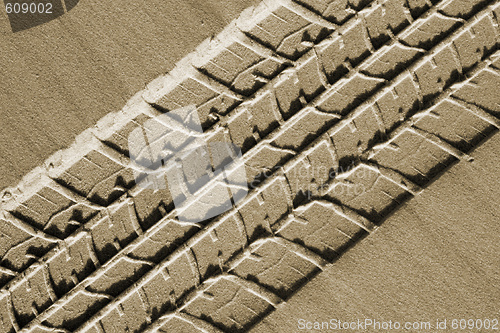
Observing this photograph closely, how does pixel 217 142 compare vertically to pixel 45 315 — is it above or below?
above

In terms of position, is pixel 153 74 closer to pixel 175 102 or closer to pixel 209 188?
pixel 175 102

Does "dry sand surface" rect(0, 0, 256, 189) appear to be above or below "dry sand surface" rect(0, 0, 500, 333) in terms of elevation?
above

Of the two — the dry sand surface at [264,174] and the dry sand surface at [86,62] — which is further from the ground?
the dry sand surface at [86,62]

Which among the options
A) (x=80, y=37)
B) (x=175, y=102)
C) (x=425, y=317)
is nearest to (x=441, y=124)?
(x=425, y=317)

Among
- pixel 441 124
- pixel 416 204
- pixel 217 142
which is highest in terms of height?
pixel 217 142

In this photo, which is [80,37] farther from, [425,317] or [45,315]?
[425,317]

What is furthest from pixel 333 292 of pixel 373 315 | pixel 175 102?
pixel 175 102

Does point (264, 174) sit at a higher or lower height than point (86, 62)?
lower
